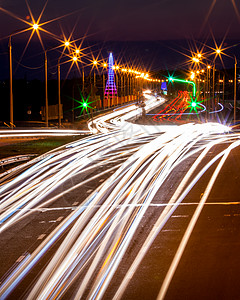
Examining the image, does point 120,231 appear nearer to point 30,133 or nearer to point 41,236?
point 41,236

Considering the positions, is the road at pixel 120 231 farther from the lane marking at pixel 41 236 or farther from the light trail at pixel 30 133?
the light trail at pixel 30 133

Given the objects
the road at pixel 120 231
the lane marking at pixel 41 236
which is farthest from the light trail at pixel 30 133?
the lane marking at pixel 41 236

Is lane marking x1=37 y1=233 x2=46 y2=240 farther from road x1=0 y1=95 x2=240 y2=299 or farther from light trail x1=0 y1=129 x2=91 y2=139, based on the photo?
light trail x1=0 y1=129 x2=91 y2=139

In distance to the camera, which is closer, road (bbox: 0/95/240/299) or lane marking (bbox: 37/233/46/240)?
road (bbox: 0/95/240/299)

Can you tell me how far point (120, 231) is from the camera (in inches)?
468

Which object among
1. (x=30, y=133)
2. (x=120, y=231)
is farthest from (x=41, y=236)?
(x=30, y=133)

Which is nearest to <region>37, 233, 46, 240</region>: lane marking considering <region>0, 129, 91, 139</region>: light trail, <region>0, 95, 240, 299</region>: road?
<region>0, 95, 240, 299</region>: road

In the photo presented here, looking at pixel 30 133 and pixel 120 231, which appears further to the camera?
pixel 30 133

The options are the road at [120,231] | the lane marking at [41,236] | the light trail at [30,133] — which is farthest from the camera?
the light trail at [30,133]

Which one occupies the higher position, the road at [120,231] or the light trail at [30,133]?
the road at [120,231]

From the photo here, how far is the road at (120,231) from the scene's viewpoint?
843 centimetres

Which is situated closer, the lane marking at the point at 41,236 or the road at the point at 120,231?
the road at the point at 120,231

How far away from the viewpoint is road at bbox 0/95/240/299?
8.43m

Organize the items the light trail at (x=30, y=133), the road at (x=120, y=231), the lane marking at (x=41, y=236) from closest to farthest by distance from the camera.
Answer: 1. the road at (x=120, y=231)
2. the lane marking at (x=41, y=236)
3. the light trail at (x=30, y=133)
